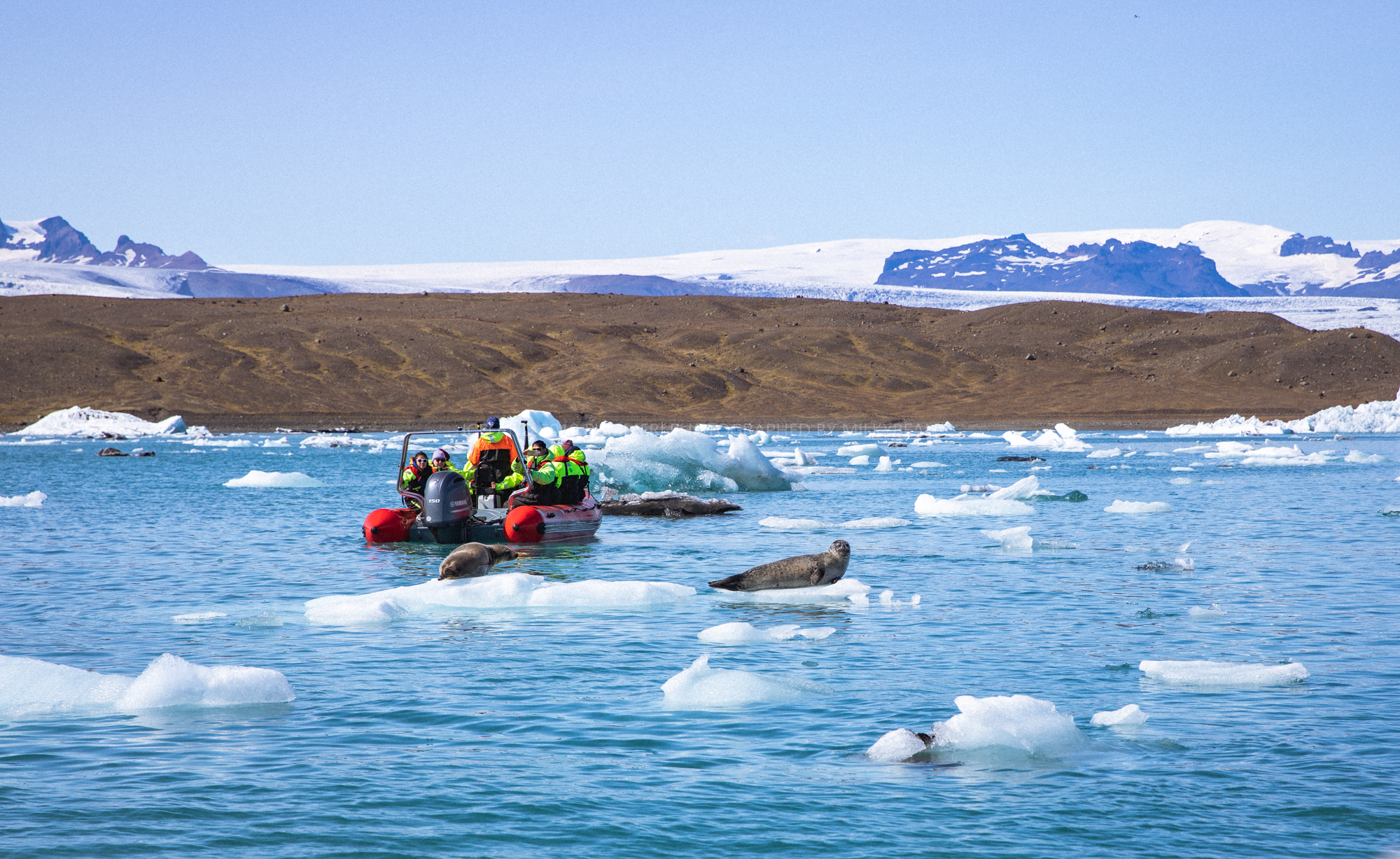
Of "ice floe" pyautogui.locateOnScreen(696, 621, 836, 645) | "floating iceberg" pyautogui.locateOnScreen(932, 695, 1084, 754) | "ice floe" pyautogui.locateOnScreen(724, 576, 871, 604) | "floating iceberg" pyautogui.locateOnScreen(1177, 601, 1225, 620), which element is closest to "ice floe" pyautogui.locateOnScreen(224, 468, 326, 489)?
"ice floe" pyautogui.locateOnScreen(724, 576, 871, 604)

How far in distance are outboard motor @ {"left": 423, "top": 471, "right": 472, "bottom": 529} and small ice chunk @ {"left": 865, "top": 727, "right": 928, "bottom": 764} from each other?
517 inches

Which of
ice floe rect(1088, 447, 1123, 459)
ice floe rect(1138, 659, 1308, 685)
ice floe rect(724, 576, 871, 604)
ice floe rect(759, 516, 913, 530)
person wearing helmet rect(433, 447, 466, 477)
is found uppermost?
person wearing helmet rect(433, 447, 466, 477)

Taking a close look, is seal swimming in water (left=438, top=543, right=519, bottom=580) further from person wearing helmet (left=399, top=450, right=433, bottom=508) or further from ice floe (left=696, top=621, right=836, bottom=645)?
person wearing helmet (left=399, top=450, right=433, bottom=508)

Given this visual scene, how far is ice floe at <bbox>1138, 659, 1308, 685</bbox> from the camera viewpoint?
11.1m

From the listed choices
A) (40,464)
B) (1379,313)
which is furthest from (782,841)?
(1379,313)

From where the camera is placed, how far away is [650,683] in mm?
11383

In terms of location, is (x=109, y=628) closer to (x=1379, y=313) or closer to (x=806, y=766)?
(x=806, y=766)

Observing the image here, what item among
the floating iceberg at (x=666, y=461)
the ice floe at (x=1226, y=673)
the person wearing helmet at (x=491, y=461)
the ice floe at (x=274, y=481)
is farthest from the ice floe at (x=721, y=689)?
the ice floe at (x=274, y=481)

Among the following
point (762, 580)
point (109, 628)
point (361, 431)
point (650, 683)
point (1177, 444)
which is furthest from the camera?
point (361, 431)

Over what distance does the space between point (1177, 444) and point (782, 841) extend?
221 ft

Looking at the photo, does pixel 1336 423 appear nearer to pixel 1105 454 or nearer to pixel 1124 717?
pixel 1105 454

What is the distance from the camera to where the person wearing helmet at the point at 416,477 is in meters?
22.7

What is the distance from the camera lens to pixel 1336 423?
71438 millimetres

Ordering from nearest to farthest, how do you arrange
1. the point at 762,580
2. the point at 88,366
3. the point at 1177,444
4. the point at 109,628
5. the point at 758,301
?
the point at 109,628
the point at 762,580
the point at 1177,444
the point at 88,366
the point at 758,301
